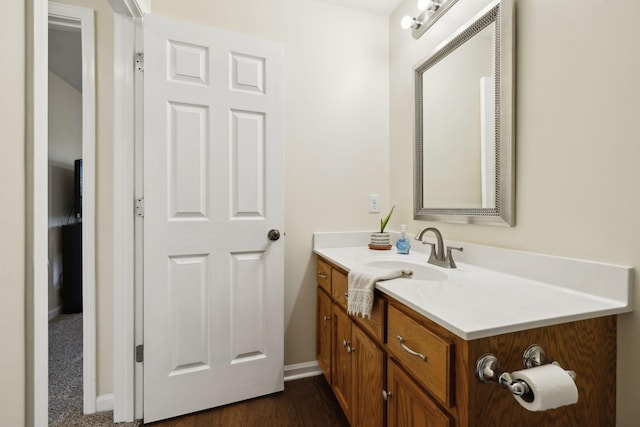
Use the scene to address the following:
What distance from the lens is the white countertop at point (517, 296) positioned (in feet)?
2.28

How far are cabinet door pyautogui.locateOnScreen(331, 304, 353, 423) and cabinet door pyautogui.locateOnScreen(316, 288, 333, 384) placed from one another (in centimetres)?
7

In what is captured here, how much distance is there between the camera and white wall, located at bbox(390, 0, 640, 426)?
79cm

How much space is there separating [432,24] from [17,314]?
2008 mm

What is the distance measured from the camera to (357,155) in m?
1.97

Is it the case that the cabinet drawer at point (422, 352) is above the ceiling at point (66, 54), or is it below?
below

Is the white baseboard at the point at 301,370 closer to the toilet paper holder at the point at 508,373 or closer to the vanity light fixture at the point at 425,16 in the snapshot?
the toilet paper holder at the point at 508,373

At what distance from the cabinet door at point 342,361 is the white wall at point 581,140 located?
78cm

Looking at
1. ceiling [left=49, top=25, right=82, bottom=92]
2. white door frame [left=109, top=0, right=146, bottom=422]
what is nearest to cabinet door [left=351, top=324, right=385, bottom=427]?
white door frame [left=109, top=0, right=146, bottom=422]

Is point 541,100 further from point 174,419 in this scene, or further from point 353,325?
point 174,419

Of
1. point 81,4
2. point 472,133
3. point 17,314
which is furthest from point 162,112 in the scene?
point 472,133

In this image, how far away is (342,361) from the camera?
1403 mm

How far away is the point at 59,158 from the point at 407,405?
12.5 ft

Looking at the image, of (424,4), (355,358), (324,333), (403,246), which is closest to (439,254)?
(403,246)

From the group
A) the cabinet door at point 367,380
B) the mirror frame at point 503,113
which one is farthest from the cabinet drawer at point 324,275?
the mirror frame at point 503,113
